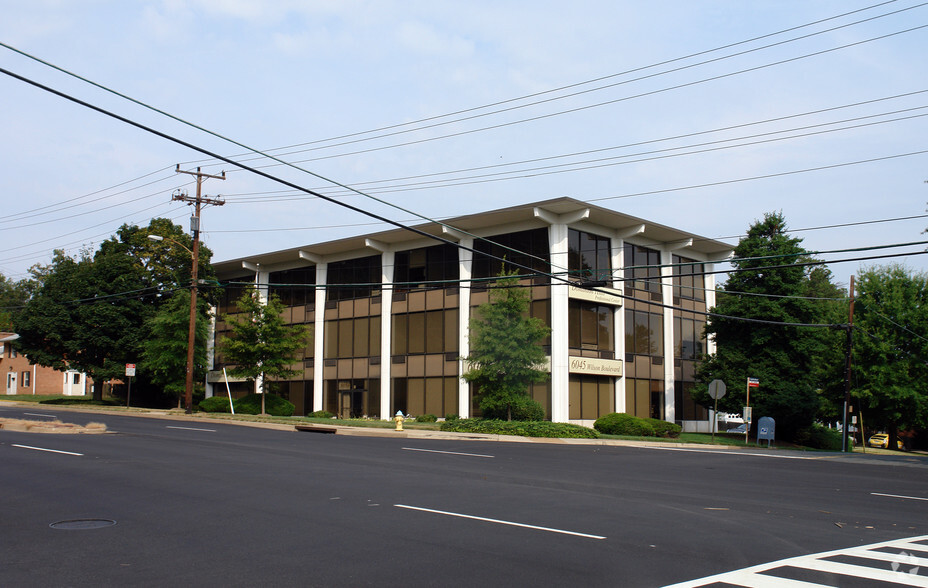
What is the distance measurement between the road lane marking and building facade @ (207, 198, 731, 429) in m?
27.3

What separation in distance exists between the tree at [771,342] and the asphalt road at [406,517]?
20.8 meters

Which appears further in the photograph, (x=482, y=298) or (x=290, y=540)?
(x=482, y=298)

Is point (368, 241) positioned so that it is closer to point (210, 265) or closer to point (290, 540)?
point (210, 265)

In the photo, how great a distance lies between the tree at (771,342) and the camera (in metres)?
40.2

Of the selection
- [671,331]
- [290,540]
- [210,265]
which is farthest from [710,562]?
[210,265]

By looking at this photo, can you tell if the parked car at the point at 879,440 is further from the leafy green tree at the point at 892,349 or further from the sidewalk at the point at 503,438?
the sidewalk at the point at 503,438

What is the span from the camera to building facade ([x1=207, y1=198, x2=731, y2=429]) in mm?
38656

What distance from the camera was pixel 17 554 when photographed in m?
7.46

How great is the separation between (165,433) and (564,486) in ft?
52.8

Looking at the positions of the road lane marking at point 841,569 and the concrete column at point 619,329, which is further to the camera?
the concrete column at point 619,329

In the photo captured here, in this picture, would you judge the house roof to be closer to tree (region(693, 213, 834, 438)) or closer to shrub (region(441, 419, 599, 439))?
tree (region(693, 213, 834, 438))

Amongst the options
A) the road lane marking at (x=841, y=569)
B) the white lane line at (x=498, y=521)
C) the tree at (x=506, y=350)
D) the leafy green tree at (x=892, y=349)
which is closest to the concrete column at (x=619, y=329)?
the tree at (x=506, y=350)

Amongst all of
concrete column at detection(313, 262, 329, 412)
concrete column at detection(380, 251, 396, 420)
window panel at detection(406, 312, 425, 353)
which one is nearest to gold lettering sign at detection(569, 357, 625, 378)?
window panel at detection(406, 312, 425, 353)

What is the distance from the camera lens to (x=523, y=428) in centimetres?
3133
